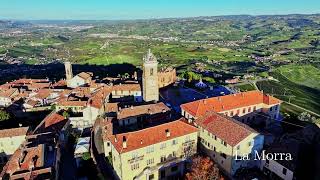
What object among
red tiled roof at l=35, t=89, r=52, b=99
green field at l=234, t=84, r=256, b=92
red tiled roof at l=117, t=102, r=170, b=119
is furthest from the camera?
green field at l=234, t=84, r=256, b=92

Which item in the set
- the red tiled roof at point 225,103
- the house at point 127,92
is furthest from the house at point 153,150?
the house at point 127,92

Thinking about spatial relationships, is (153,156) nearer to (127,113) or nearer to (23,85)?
(127,113)

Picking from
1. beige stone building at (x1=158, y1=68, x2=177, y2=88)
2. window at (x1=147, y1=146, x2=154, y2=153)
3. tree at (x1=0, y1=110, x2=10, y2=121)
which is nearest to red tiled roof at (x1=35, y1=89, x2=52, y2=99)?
tree at (x1=0, y1=110, x2=10, y2=121)

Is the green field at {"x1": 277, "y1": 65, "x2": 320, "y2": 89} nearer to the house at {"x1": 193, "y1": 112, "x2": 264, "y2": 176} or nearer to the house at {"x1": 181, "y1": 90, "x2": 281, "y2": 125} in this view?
the house at {"x1": 181, "y1": 90, "x2": 281, "y2": 125}

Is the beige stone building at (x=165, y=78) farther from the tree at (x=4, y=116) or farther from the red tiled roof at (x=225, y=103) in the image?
the tree at (x=4, y=116)

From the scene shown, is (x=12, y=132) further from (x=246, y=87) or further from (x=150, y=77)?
(x=246, y=87)

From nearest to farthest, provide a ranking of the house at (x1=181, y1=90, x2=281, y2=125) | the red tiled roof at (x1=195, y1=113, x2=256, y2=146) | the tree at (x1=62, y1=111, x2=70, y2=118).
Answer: the red tiled roof at (x1=195, y1=113, x2=256, y2=146) → the house at (x1=181, y1=90, x2=281, y2=125) → the tree at (x1=62, y1=111, x2=70, y2=118)

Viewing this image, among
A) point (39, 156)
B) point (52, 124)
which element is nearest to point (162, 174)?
point (39, 156)

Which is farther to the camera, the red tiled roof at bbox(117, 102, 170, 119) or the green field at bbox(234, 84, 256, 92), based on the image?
the green field at bbox(234, 84, 256, 92)
